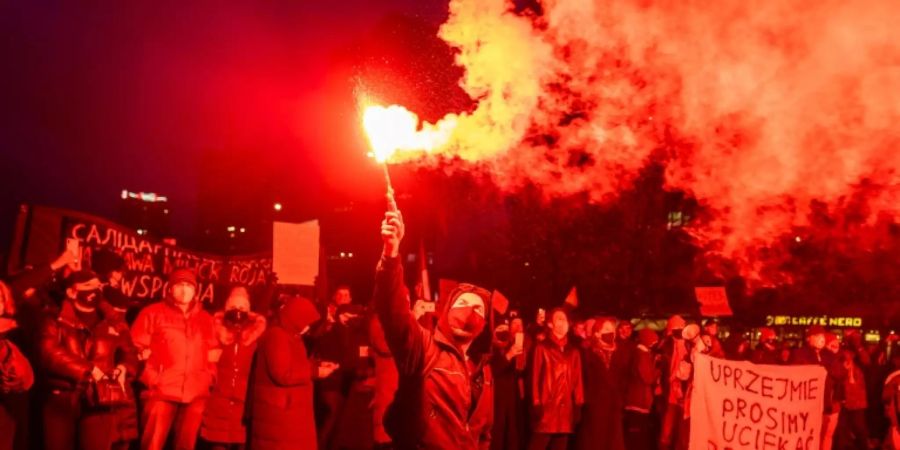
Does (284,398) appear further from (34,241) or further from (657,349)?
(657,349)

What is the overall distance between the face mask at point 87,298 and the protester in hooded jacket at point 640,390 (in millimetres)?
6256

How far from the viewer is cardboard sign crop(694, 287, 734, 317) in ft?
42.2

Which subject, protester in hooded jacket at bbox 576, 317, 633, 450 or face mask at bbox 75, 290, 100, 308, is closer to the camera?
face mask at bbox 75, 290, 100, 308

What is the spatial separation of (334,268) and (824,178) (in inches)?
485

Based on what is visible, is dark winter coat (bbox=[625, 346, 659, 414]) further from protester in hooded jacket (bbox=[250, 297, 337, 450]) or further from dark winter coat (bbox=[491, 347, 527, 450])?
protester in hooded jacket (bbox=[250, 297, 337, 450])

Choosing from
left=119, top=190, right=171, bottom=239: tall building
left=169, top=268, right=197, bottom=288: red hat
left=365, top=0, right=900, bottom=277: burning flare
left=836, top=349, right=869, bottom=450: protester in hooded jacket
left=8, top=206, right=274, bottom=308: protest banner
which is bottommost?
left=836, top=349, right=869, bottom=450: protester in hooded jacket

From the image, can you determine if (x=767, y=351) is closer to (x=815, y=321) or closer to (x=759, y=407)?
(x=759, y=407)

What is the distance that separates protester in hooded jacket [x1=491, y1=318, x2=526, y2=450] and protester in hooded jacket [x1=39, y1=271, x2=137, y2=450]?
12.5ft

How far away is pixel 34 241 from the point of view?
842 cm

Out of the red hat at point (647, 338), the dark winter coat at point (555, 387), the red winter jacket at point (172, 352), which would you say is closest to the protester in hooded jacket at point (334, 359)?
the red winter jacket at point (172, 352)

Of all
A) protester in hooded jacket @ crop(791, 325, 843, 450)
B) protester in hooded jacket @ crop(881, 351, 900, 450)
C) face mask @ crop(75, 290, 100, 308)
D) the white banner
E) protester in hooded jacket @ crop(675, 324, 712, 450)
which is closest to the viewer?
face mask @ crop(75, 290, 100, 308)

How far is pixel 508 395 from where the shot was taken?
10.0 metres

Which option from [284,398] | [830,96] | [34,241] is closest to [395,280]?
[284,398]

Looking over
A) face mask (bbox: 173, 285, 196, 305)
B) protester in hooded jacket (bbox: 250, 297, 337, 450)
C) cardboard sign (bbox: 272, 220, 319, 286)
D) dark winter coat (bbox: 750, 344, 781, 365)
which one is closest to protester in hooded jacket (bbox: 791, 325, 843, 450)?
dark winter coat (bbox: 750, 344, 781, 365)
